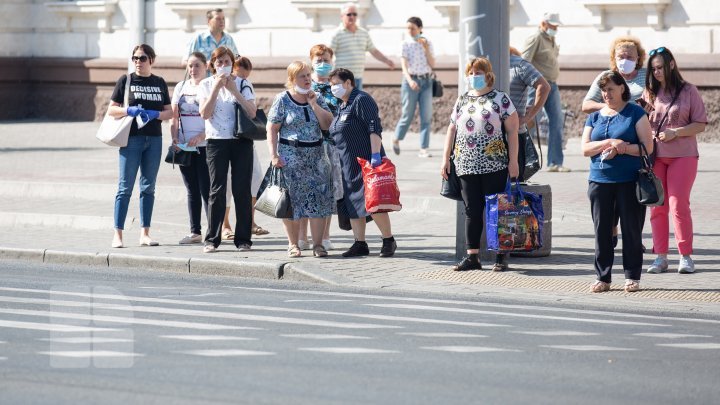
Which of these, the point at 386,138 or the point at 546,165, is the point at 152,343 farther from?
the point at 386,138

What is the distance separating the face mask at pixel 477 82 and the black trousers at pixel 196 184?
3.00 m

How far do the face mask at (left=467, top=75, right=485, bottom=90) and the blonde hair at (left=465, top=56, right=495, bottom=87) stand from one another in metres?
0.04

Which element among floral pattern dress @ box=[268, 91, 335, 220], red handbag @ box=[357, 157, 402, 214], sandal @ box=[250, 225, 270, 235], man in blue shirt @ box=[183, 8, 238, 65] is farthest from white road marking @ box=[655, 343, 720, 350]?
man in blue shirt @ box=[183, 8, 238, 65]

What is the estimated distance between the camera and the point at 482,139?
1201 centimetres

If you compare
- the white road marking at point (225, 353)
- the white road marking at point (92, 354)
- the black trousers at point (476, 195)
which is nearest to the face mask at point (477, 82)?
the black trousers at point (476, 195)

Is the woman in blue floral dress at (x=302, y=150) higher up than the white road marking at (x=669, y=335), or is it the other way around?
the woman in blue floral dress at (x=302, y=150)

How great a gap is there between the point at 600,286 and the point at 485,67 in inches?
72.5

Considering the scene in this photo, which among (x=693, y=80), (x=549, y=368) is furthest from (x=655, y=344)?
(x=693, y=80)

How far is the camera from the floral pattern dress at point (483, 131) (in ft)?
39.3

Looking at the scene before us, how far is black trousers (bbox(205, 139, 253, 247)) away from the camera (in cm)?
1345

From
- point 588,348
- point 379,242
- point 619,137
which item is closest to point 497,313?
point 588,348

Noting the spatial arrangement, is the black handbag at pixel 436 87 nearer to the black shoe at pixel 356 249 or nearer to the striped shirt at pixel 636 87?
the black shoe at pixel 356 249

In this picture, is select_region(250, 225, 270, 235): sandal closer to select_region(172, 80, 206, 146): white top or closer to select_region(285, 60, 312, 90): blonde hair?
select_region(172, 80, 206, 146): white top

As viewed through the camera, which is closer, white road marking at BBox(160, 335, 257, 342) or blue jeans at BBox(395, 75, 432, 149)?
white road marking at BBox(160, 335, 257, 342)
